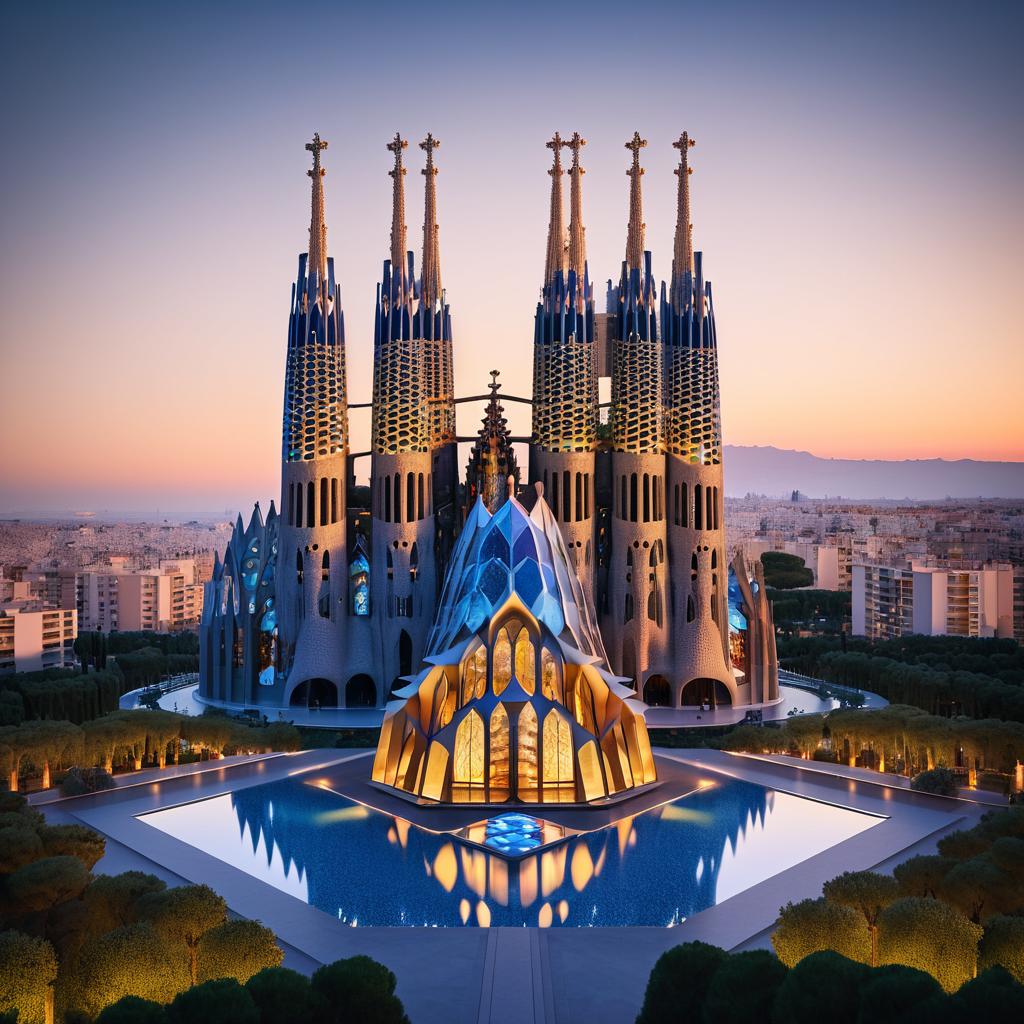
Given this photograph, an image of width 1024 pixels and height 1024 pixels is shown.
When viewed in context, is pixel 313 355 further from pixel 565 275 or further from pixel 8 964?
pixel 8 964

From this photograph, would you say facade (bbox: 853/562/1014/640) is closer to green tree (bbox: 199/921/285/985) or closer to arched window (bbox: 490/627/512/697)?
arched window (bbox: 490/627/512/697)

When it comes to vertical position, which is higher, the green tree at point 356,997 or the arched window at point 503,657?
the arched window at point 503,657

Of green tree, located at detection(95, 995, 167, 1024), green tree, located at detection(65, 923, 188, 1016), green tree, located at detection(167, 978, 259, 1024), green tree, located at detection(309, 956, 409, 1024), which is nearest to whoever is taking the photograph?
green tree, located at detection(95, 995, 167, 1024)

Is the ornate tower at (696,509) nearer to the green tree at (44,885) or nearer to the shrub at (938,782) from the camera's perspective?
the shrub at (938,782)

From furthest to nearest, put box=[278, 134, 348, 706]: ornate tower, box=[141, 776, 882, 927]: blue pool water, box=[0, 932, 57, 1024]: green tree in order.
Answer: box=[278, 134, 348, 706]: ornate tower → box=[141, 776, 882, 927]: blue pool water → box=[0, 932, 57, 1024]: green tree

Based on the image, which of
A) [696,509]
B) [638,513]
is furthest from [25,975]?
[696,509]

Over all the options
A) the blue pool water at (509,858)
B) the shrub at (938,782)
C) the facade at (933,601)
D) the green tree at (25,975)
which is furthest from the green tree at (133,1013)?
the facade at (933,601)

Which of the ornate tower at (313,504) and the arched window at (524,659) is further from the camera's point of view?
the ornate tower at (313,504)

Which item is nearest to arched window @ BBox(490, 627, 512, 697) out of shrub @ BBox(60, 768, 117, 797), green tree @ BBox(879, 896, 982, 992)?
shrub @ BBox(60, 768, 117, 797)
